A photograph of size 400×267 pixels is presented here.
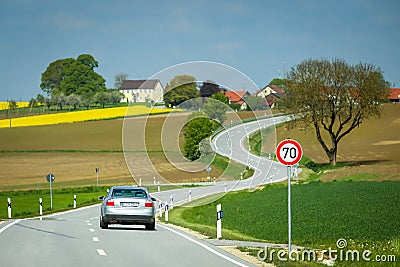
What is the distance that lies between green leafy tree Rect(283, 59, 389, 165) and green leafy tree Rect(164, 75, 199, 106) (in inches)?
1741

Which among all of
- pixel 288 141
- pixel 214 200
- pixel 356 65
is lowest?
pixel 214 200

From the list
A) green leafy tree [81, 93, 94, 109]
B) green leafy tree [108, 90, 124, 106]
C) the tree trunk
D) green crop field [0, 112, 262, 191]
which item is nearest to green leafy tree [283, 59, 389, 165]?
the tree trunk

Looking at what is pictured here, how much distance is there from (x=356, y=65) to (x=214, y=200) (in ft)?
116

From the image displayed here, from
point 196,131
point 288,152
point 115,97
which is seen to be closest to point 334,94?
point 196,131

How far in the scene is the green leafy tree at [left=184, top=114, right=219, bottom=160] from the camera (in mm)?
33781

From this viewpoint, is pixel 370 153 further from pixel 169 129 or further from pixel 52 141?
pixel 169 129

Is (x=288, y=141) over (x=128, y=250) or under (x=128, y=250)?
over

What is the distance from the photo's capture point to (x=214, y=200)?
4878 centimetres

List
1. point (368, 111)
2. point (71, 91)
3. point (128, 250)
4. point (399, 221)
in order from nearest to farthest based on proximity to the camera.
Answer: point (128, 250)
point (399, 221)
point (368, 111)
point (71, 91)

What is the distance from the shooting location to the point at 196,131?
3403cm

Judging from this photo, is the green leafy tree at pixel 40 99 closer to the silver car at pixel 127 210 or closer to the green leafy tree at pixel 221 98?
the green leafy tree at pixel 221 98

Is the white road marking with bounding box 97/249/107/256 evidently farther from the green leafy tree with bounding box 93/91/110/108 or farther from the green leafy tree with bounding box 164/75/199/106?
the green leafy tree with bounding box 93/91/110/108

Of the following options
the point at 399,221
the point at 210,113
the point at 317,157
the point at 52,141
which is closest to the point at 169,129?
the point at 210,113

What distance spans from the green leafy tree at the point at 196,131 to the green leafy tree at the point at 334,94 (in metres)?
42.4
